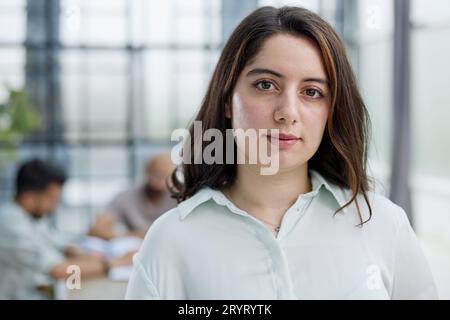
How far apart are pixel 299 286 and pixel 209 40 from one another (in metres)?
3.20

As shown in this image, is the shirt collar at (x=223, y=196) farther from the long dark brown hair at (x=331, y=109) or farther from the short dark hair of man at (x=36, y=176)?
the short dark hair of man at (x=36, y=176)

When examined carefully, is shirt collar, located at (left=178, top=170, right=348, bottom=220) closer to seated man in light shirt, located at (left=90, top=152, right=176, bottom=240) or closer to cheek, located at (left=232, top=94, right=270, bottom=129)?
cheek, located at (left=232, top=94, right=270, bottom=129)

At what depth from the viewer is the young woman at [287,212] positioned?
21.0 inches

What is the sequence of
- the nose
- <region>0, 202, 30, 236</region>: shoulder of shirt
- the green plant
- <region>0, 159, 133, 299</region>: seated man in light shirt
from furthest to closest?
the green plant
<region>0, 202, 30, 236</region>: shoulder of shirt
<region>0, 159, 133, 299</region>: seated man in light shirt
the nose

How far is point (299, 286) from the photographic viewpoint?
537 millimetres

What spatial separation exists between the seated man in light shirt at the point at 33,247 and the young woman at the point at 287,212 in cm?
105

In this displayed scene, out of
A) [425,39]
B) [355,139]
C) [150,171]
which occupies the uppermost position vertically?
[425,39]

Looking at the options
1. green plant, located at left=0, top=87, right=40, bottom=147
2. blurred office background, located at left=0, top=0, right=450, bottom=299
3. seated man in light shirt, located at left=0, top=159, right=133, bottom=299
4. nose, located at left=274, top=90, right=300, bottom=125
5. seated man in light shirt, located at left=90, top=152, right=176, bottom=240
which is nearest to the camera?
nose, located at left=274, top=90, right=300, bottom=125

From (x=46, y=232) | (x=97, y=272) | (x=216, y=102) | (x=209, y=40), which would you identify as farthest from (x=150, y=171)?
(x=216, y=102)

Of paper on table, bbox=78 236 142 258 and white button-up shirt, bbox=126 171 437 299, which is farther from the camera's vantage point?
paper on table, bbox=78 236 142 258

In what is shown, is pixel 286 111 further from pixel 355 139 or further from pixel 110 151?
pixel 110 151

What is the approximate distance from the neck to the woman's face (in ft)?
0.09

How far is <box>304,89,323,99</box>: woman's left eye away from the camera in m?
0.54

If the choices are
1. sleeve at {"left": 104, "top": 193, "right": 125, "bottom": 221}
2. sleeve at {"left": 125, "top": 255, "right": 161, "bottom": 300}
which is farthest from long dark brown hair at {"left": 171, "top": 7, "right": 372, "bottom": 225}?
sleeve at {"left": 104, "top": 193, "right": 125, "bottom": 221}
